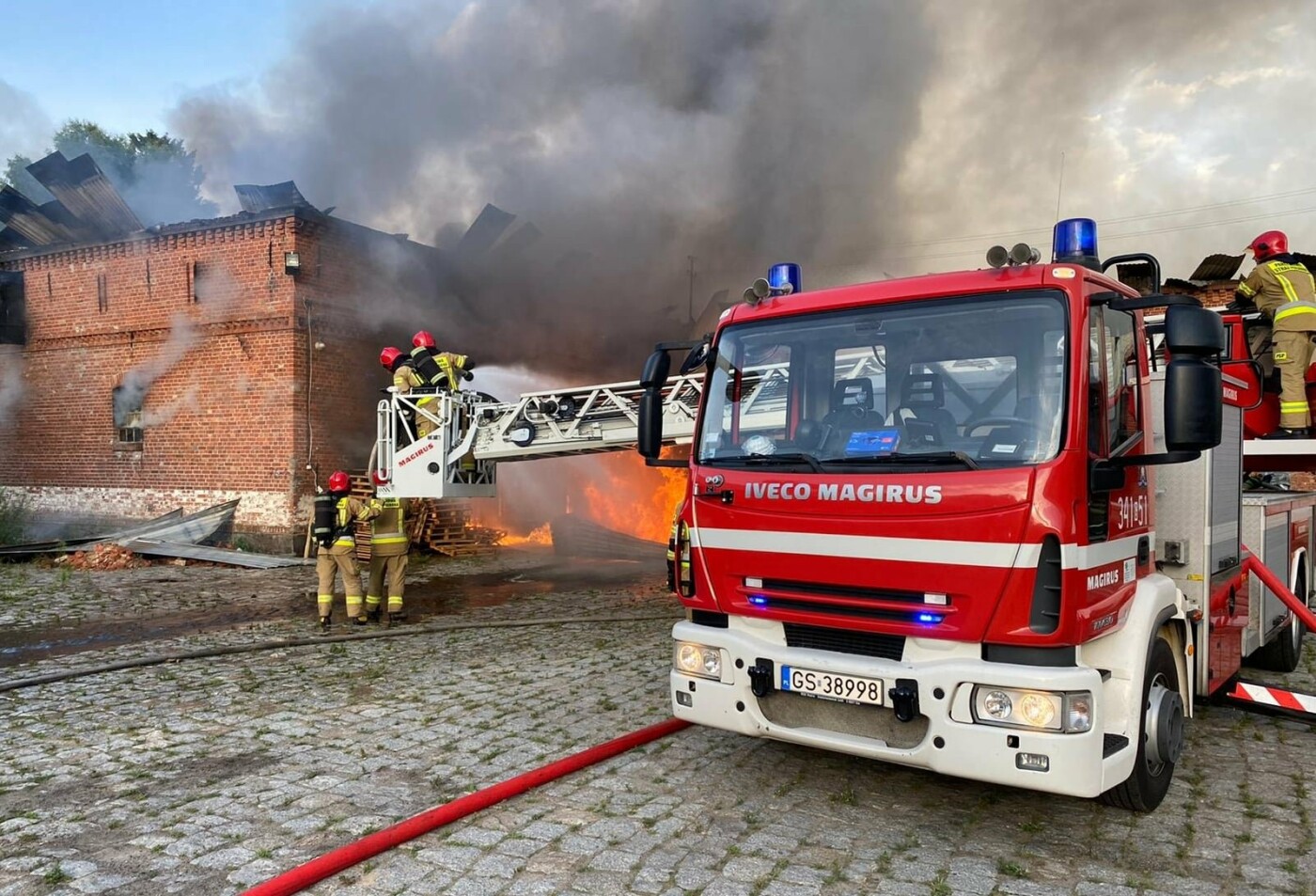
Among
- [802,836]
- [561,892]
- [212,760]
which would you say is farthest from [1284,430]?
[212,760]

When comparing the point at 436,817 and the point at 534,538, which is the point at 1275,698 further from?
the point at 534,538

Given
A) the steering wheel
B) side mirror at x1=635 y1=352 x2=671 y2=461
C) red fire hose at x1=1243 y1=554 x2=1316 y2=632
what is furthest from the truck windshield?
red fire hose at x1=1243 y1=554 x2=1316 y2=632

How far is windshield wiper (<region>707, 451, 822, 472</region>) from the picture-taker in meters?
3.52

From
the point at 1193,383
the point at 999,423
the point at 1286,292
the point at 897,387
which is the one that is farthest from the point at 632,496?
the point at 1193,383

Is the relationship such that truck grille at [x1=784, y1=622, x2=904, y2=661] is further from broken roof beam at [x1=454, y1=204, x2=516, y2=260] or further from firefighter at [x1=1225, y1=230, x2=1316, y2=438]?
broken roof beam at [x1=454, y1=204, x2=516, y2=260]

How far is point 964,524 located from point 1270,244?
14.5 feet

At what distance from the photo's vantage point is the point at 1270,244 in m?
5.95

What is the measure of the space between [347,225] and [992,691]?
41.9 ft

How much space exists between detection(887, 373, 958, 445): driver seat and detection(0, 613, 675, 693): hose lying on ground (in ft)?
17.0

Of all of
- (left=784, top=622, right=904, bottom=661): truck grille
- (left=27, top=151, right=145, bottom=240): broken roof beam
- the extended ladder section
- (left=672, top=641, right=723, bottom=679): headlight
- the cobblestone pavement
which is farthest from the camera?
(left=27, top=151, right=145, bottom=240): broken roof beam

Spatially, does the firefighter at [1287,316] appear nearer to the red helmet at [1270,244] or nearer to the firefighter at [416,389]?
the red helmet at [1270,244]

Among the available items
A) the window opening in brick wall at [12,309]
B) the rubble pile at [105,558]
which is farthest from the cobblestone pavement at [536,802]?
the window opening in brick wall at [12,309]

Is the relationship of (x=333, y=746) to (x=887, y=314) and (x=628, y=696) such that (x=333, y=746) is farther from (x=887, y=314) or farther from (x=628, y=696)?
(x=887, y=314)

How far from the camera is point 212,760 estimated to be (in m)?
4.39
